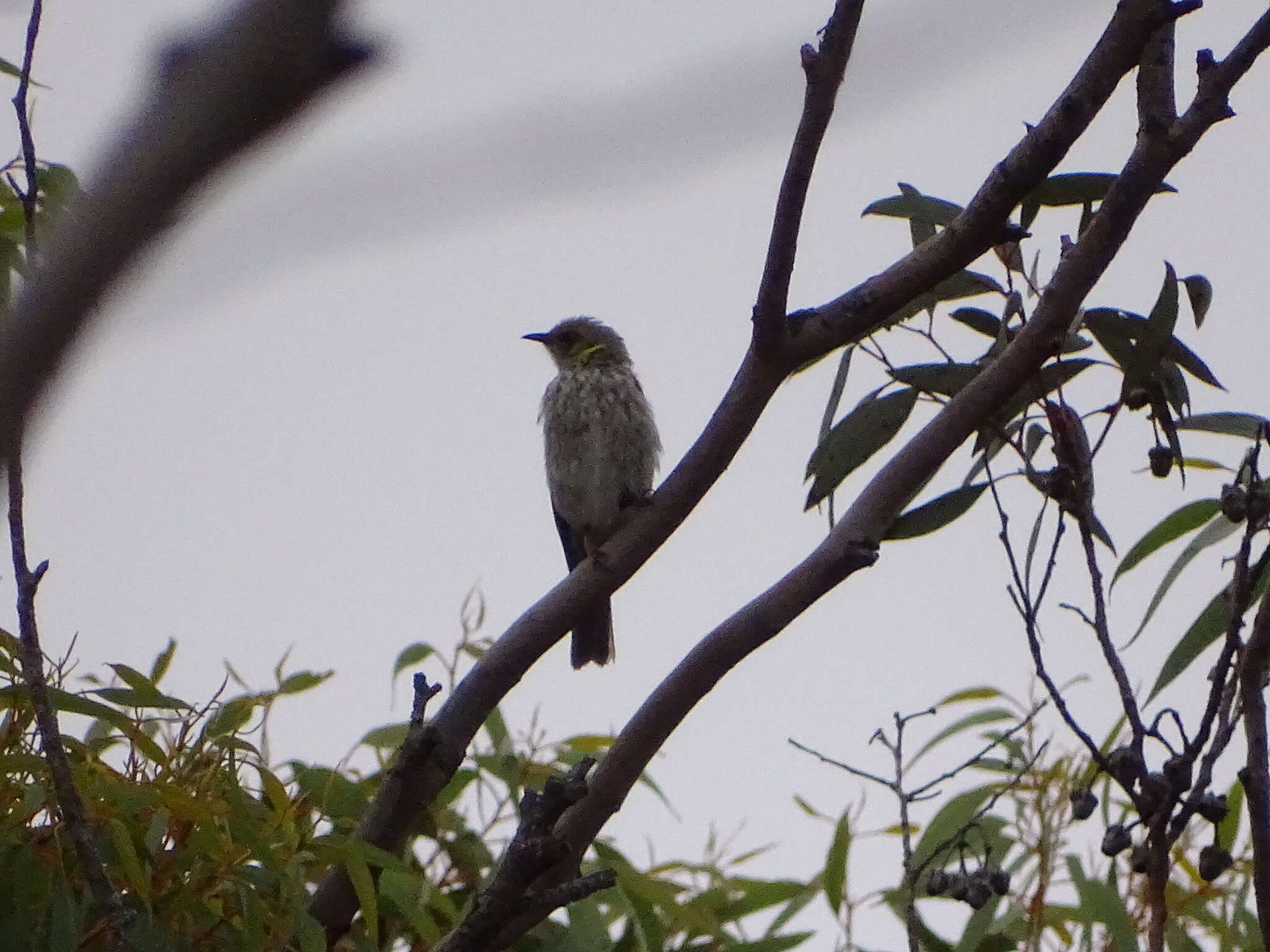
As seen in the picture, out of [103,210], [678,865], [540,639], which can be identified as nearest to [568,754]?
[678,865]

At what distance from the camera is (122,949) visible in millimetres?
2146

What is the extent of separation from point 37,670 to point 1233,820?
6.91ft

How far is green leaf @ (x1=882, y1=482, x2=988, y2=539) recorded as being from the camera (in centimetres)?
254

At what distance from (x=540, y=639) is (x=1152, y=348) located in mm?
1064

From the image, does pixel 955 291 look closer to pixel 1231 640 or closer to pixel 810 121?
pixel 810 121

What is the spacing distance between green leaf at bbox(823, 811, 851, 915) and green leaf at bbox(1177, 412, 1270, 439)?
986 millimetres

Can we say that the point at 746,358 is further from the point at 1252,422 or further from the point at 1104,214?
the point at 1252,422

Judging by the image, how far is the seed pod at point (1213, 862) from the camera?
6.91ft

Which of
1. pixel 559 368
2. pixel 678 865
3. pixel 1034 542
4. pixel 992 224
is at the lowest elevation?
pixel 678 865

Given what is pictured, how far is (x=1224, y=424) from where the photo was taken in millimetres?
2521

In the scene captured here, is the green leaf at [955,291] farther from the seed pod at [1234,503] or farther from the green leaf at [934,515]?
the seed pod at [1234,503]

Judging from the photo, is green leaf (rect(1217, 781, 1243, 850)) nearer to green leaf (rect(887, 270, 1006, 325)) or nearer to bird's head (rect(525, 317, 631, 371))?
green leaf (rect(887, 270, 1006, 325))

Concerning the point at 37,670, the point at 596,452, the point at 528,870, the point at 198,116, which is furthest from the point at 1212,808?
the point at 596,452

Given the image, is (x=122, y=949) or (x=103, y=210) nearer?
(x=103, y=210)
